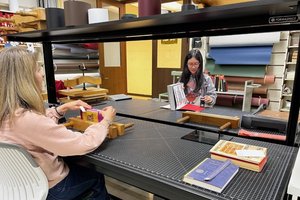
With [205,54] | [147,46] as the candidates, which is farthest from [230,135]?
[147,46]

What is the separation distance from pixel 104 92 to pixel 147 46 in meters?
4.28

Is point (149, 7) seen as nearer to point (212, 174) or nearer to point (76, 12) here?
point (76, 12)

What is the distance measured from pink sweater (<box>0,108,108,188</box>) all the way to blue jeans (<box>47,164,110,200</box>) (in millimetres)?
100

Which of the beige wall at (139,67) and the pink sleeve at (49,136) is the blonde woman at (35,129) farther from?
the beige wall at (139,67)

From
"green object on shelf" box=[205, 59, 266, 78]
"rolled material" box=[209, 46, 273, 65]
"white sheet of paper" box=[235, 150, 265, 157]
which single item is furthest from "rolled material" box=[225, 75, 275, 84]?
"white sheet of paper" box=[235, 150, 265, 157]

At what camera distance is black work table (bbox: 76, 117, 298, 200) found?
66 cm

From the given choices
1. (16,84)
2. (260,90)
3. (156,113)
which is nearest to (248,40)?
(260,90)

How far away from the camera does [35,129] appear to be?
83cm

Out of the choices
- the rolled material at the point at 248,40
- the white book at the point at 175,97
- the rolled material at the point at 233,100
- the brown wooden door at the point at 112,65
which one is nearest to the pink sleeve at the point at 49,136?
the white book at the point at 175,97

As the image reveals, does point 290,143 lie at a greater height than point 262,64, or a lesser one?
lesser

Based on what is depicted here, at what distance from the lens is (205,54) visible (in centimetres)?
388

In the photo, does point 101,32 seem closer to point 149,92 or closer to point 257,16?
point 257,16

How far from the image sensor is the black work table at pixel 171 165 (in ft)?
2.16

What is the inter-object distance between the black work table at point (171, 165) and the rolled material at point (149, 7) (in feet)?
1.89
